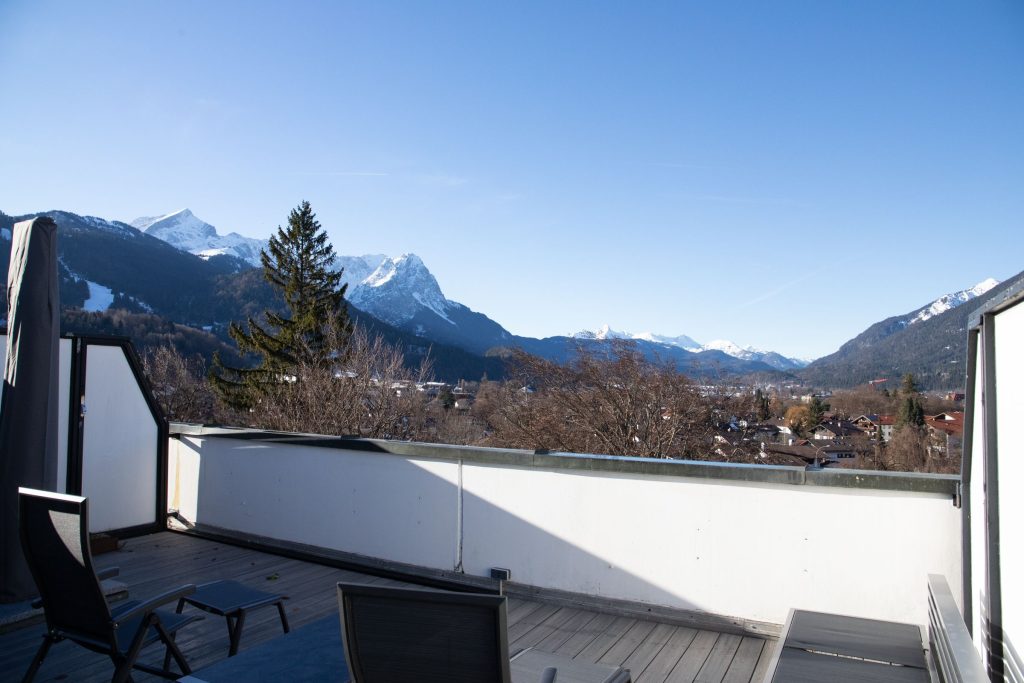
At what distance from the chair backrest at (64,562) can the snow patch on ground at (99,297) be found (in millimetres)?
88429

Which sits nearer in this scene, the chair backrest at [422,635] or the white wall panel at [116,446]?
the chair backrest at [422,635]

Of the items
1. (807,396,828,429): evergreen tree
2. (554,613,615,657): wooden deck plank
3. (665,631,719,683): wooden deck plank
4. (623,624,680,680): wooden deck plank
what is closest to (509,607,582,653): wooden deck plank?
(554,613,615,657): wooden deck plank

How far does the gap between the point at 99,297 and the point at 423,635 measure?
102469mm

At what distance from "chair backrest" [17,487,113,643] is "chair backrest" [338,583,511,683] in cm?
159

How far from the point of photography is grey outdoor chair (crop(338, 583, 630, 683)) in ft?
4.91

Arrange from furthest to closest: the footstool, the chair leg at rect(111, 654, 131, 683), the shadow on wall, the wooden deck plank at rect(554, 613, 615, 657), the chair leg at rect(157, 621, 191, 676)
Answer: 1. the shadow on wall
2. the wooden deck plank at rect(554, 613, 615, 657)
3. the footstool
4. the chair leg at rect(157, 621, 191, 676)
5. the chair leg at rect(111, 654, 131, 683)

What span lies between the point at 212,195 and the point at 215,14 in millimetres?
12740

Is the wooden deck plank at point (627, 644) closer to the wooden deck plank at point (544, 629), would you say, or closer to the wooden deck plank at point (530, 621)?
Answer: the wooden deck plank at point (544, 629)

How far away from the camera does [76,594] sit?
2664 millimetres

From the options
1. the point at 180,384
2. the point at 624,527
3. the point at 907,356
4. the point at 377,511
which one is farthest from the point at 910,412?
the point at 907,356

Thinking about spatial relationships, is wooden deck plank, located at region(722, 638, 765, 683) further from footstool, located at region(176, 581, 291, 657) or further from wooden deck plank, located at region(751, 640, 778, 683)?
footstool, located at region(176, 581, 291, 657)

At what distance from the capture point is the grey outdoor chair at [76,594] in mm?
2584

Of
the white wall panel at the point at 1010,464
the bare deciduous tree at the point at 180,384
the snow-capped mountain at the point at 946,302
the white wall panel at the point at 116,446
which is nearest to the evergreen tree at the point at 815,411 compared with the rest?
the white wall panel at the point at 116,446

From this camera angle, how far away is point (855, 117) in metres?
16.4
